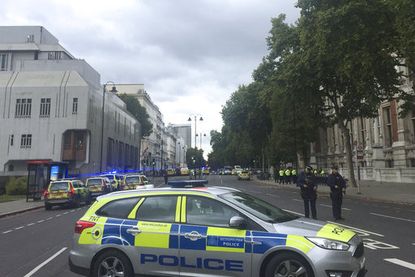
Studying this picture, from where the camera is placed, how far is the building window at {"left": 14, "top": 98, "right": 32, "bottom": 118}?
60.2 metres

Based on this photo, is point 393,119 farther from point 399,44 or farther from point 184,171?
point 184,171

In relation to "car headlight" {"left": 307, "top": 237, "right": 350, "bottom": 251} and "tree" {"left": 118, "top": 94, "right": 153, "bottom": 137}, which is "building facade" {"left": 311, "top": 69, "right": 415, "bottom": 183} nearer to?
"car headlight" {"left": 307, "top": 237, "right": 350, "bottom": 251}

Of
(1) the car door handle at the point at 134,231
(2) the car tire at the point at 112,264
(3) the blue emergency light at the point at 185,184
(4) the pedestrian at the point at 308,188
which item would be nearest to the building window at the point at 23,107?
(4) the pedestrian at the point at 308,188

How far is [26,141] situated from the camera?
5969 cm

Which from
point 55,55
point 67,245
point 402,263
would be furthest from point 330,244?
point 55,55

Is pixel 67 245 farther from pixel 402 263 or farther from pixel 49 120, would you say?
pixel 49 120

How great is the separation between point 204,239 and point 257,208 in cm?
104

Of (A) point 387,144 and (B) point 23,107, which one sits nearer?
(A) point 387,144

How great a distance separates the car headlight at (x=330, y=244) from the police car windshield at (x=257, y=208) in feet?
2.38

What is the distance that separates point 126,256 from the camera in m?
6.63

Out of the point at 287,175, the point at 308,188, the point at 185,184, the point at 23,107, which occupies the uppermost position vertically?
the point at 23,107

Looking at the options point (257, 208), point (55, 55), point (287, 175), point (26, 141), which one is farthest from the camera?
point (55, 55)

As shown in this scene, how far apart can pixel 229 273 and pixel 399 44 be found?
65.8 ft

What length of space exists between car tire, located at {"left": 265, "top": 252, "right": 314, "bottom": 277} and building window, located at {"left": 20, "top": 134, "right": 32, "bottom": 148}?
58851 millimetres
